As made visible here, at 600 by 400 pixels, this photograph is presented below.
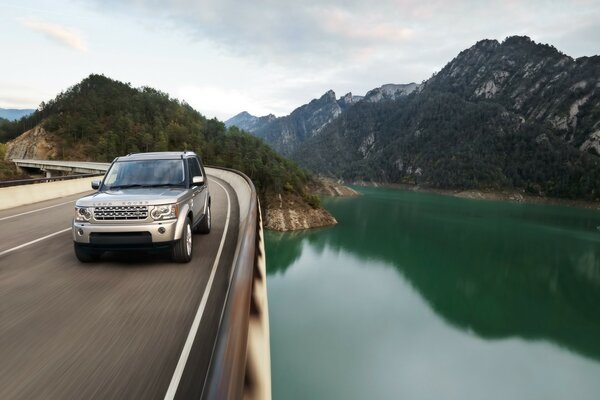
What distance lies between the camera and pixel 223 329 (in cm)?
171

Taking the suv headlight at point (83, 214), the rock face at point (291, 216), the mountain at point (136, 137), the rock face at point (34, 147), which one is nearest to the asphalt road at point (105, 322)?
the suv headlight at point (83, 214)

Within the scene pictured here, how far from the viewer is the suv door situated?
6812mm

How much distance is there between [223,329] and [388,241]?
210 ft

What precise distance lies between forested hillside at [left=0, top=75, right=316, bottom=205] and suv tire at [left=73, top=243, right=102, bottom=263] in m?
65.8

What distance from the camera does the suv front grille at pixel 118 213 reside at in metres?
5.21

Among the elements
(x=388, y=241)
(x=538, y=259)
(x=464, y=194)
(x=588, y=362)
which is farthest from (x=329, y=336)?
(x=464, y=194)

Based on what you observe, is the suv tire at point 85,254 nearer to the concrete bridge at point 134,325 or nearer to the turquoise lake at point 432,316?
the concrete bridge at point 134,325

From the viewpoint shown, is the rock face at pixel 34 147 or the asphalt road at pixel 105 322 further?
the rock face at pixel 34 147

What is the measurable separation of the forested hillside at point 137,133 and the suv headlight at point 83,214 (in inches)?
2617

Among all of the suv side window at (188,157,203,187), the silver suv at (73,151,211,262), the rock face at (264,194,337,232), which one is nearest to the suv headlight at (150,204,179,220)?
the silver suv at (73,151,211,262)

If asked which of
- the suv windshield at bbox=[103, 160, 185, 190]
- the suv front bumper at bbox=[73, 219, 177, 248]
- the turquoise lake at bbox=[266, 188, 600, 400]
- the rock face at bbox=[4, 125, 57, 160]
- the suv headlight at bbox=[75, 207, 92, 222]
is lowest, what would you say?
the turquoise lake at bbox=[266, 188, 600, 400]

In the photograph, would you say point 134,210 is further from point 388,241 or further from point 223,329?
point 388,241

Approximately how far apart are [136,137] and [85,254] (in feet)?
358

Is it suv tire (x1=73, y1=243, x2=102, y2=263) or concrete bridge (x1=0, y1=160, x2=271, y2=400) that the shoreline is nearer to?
concrete bridge (x1=0, y1=160, x2=271, y2=400)
